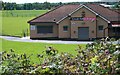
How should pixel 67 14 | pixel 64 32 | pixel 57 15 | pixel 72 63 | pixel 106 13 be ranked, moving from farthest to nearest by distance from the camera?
pixel 57 15, pixel 106 13, pixel 67 14, pixel 64 32, pixel 72 63

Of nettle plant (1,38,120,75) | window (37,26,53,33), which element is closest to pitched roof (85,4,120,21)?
window (37,26,53,33)

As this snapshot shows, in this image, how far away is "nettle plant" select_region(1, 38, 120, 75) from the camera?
6.16ft

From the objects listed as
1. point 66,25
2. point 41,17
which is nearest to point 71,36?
point 66,25

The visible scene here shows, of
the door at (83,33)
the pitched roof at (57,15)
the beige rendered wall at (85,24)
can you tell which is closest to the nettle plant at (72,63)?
the beige rendered wall at (85,24)

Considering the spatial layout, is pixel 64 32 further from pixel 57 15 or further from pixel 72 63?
pixel 72 63

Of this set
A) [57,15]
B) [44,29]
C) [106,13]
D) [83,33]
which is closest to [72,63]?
[83,33]

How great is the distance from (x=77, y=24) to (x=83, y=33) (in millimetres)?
665

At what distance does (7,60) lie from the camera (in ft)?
6.85

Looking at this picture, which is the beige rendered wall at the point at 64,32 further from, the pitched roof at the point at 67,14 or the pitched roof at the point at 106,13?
the pitched roof at the point at 106,13

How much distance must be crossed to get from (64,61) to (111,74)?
340 millimetres

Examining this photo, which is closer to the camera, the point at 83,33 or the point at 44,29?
the point at 83,33

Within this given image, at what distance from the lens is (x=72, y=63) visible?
6.82 ft

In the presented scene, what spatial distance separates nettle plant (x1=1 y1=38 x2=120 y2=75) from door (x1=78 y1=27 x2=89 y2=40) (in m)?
16.8

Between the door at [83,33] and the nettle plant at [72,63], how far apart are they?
55.3 feet
